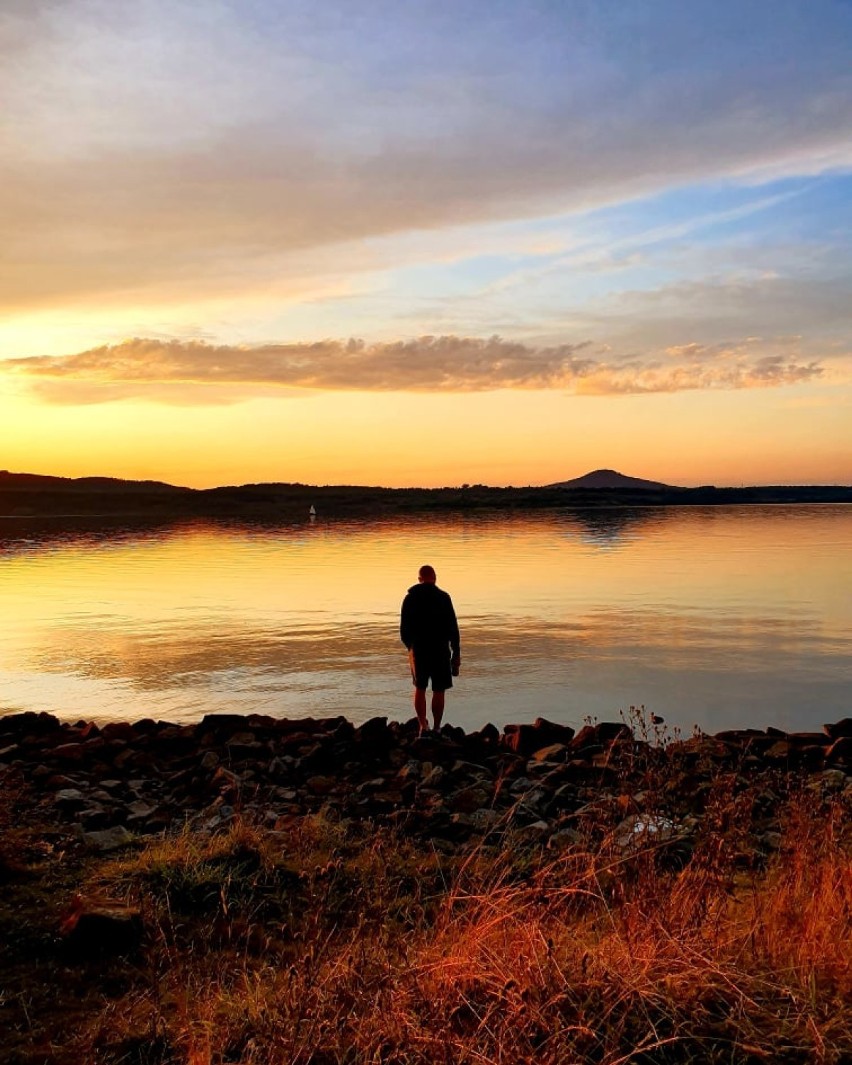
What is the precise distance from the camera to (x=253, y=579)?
1452 inches

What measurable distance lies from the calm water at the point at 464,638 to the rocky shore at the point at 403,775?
7.24 feet

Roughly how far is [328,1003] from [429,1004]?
468 mm

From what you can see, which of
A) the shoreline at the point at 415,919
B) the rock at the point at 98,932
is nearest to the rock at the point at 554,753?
the shoreline at the point at 415,919

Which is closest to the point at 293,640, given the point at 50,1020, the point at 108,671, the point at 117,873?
the point at 108,671

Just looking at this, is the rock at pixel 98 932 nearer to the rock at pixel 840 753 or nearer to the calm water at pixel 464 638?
the rock at pixel 840 753

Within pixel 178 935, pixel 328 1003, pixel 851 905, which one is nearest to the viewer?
pixel 328 1003

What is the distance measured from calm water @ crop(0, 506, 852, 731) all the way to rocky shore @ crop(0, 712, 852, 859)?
2.21 meters

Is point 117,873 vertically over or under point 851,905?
under

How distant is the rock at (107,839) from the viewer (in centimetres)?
786

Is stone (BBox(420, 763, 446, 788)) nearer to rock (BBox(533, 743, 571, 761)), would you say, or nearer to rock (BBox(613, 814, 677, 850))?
rock (BBox(533, 743, 571, 761))

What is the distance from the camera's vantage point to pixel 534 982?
4.32 meters

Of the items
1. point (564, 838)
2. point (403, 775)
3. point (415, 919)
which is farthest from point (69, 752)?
point (415, 919)

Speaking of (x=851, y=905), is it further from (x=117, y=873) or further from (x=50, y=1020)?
(x=117, y=873)

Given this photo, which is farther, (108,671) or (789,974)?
(108,671)
